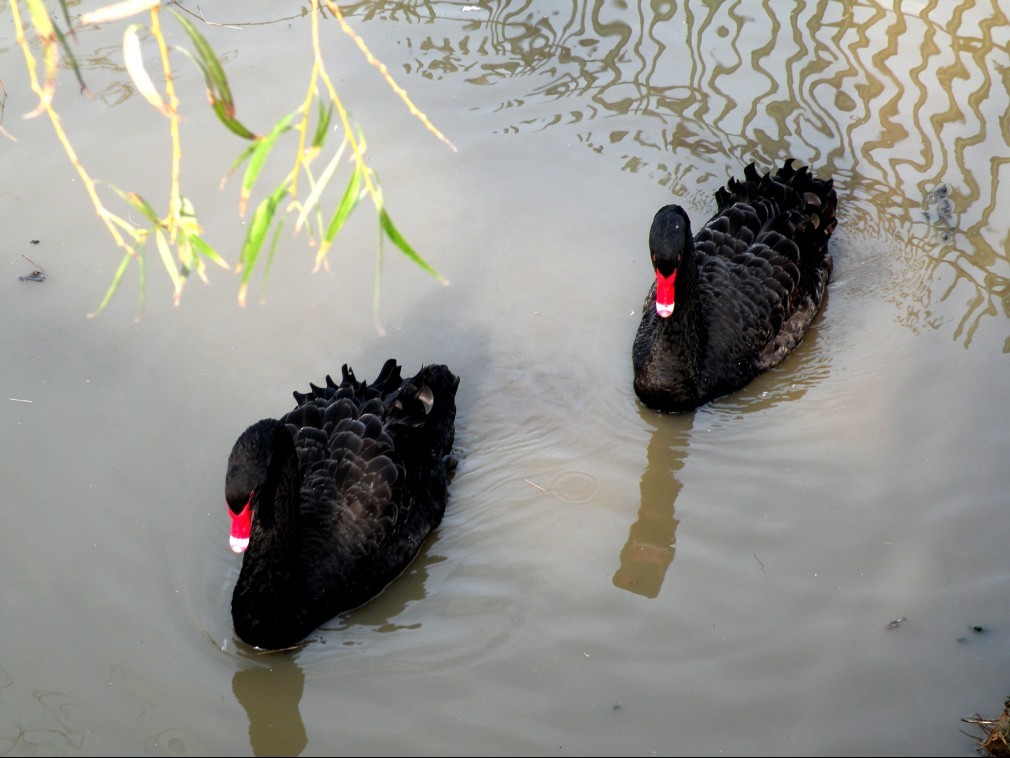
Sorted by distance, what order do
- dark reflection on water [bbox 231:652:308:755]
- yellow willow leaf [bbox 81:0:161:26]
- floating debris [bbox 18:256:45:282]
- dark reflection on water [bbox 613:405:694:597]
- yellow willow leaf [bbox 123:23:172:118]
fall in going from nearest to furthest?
yellow willow leaf [bbox 81:0:161:26] < yellow willow leaf [bbox 123:23:172:118] < dark reflection on water [bbox 231:652:308:755] < dark reflection on water [bbox 613:405:694:597] < floating debris [bbox 18:256:45:282]

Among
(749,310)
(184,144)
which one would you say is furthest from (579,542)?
(184,144)

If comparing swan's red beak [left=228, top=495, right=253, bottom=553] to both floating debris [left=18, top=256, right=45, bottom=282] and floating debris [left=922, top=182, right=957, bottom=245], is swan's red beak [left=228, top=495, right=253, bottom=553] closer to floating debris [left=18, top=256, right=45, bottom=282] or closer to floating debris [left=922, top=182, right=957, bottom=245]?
floating debris [left=18, top=256, right=45, bottom=282]

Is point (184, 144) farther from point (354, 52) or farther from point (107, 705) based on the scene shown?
point (107, 705)

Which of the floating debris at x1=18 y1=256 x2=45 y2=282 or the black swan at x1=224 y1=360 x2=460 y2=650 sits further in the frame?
the floating debris at x1=18 y1=256 x2=45 y2=282

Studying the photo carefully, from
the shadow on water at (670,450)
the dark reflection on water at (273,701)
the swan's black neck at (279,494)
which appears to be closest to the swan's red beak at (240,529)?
the swan's black neck at (279,494)

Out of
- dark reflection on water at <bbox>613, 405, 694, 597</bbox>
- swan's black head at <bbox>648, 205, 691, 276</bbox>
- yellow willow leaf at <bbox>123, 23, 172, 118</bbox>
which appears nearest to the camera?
yellow willow leaf at <bbox>123, 23, 172, 118</bbox>

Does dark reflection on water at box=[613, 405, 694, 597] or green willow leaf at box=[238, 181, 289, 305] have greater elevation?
green willow leaf at box=[238, 181, 289, 305]

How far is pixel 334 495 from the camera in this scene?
536 cm

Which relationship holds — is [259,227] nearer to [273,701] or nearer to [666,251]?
[273,701]

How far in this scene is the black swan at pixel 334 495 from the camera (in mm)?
4781

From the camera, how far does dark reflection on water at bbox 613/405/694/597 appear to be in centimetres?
548

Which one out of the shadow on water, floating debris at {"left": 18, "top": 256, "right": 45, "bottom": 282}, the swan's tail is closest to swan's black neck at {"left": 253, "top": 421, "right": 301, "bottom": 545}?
the swan's tail

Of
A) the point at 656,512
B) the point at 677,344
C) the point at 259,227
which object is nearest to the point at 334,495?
the point at 656,512

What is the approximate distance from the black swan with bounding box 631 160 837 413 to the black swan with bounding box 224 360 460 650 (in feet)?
3.92
